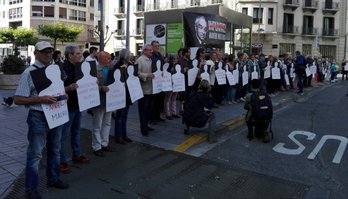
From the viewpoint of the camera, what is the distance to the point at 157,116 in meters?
9.67

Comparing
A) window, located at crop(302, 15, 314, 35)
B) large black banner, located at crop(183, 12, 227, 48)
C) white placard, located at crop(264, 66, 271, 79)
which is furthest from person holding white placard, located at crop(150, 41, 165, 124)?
window, located at crop(302, 15, 314, 35)

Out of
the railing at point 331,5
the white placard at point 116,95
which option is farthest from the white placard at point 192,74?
the railing at point 331,5

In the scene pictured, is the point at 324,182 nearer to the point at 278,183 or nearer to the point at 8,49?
the point at 278,183

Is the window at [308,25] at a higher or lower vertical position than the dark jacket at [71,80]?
higher

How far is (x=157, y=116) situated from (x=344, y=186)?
493cm

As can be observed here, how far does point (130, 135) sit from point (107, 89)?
195 cm

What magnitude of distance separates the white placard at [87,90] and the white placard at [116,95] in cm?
49

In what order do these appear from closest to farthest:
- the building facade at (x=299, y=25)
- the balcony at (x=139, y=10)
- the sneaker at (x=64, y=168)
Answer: the sneaker at (x=64, y=168)
the building facade at (x=299, y=25)
the balcony at (x=139, y=10)

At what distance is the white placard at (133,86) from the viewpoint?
7.31m

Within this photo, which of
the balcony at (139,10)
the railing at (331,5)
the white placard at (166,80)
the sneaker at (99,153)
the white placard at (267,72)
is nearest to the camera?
the sneaker at (99,153)

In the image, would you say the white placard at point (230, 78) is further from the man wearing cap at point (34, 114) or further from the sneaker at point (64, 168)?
the man wearing cap at point (34, 114)

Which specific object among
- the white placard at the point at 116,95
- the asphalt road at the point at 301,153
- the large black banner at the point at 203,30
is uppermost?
the large black banner at the point at 203,30

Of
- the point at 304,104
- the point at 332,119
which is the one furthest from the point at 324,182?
the point at 304,104

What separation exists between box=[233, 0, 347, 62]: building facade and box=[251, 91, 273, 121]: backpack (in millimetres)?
43454
